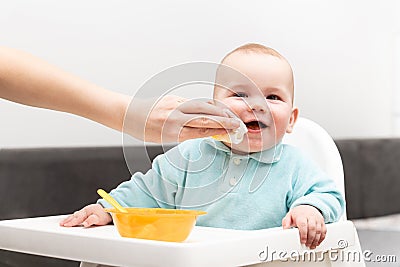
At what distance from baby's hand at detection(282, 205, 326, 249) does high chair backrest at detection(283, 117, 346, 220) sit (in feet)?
1.12

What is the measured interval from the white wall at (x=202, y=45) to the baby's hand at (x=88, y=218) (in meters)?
0.50

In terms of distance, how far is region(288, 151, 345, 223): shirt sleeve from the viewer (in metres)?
0.93

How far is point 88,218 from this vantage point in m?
0.92

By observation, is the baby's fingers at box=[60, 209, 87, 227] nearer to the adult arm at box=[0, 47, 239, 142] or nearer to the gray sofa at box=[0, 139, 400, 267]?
the adult arm at box=[0, 47, 239, 142]

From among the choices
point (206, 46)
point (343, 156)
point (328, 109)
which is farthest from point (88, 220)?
point (328, 109)

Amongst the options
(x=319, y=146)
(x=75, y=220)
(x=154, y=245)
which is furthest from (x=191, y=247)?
(x=319, y=146)

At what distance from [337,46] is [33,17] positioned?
3.78 ft

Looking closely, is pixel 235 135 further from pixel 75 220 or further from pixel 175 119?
pixel 75 220

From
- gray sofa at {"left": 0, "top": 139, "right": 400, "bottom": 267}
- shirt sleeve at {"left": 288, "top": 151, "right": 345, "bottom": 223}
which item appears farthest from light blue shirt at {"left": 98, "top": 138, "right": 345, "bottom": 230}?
gray sofa at {"left": 0, "top": 139, "right": 400, "bottom": 267}

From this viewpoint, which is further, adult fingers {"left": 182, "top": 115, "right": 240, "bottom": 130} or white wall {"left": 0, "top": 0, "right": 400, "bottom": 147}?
white wall {"left": 0, "top": 0, "right": 400, "bottom": 147}

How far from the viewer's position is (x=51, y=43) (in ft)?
4.71

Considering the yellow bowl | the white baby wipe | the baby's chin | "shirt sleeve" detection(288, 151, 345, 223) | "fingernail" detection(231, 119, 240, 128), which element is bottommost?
"shirt sleeve" detection(288, 151, 345, 223)

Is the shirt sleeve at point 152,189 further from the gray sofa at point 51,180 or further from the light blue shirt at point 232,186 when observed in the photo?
the gray sofa at point 51,180

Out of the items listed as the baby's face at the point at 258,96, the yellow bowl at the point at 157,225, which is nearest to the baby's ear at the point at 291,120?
the baby's face at the point at 258,96
